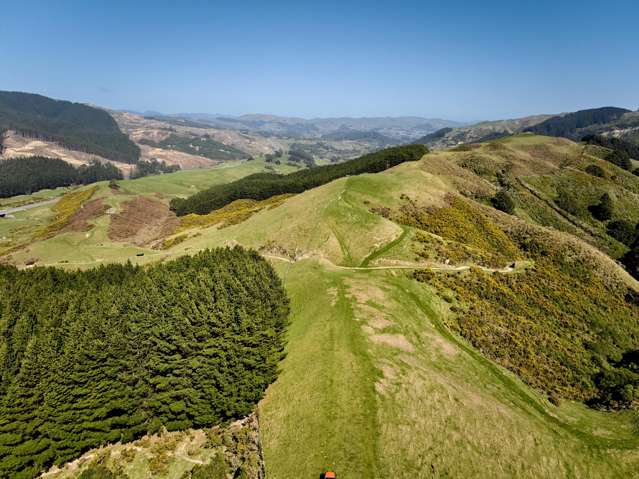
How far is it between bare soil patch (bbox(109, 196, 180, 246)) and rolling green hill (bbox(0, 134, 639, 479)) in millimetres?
28100

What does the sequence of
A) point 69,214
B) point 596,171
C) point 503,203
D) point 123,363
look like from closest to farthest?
Answer: 1. point 123,363
2. point 503,203
3. point 596,171
4. point 69,214

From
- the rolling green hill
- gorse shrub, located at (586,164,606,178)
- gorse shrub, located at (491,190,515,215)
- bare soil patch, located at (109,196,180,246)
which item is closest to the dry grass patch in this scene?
bare soil patch, located at (109,196,180,246)

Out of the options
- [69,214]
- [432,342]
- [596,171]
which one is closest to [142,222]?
[69,214]

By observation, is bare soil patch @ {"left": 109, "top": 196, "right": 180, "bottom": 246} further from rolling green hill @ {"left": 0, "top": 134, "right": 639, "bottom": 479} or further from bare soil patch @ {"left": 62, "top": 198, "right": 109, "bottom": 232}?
rolling green hill @ {"left": 0, "top": 134, "right": 639, "bottom": 479}

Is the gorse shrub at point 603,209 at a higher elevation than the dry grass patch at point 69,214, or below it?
higher

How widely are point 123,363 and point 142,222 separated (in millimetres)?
127685

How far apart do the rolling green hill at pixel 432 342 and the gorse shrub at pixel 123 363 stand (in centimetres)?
242

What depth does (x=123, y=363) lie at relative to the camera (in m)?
30.4

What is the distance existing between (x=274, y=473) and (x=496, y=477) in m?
16.4

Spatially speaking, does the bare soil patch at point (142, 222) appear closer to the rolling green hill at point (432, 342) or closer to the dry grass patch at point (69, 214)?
the dry grass patch at point (69, 214)

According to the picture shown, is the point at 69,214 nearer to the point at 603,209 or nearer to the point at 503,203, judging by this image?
the point at 503,203

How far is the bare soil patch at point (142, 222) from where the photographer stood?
397 feet

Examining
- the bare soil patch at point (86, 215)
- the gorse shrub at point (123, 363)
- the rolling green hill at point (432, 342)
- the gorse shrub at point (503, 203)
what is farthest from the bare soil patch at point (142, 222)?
the gorse shrub at point (503, 203)

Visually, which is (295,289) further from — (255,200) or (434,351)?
(255,200)
